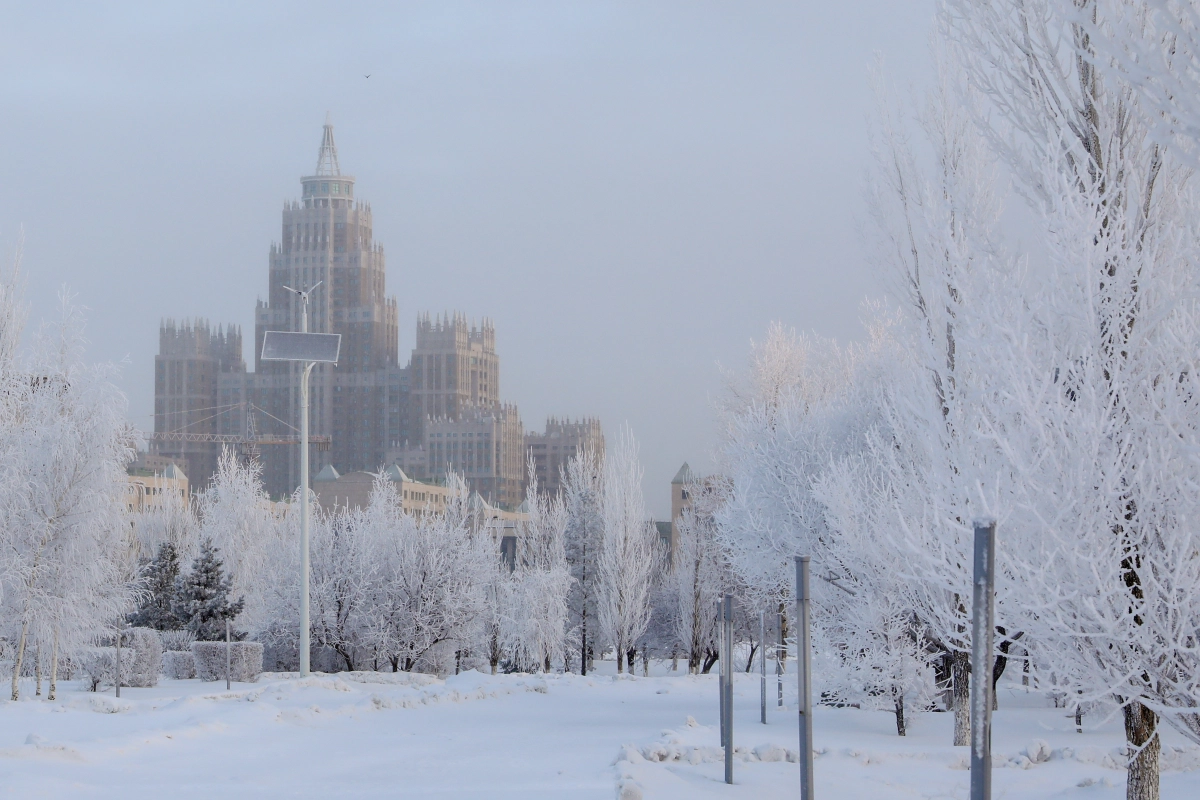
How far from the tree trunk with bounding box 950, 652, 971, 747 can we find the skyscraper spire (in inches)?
6316

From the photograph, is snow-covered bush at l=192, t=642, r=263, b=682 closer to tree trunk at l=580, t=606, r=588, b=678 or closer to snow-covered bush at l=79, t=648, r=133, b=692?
snow-covered bush at l=79, t=648, r=133, b=692

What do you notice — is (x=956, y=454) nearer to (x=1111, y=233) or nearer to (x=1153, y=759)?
(x=1111, y=233)

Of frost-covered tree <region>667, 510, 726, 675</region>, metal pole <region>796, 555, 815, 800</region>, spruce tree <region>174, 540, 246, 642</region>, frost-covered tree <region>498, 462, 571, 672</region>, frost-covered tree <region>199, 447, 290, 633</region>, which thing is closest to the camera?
metal pole <region>796, 555, 815, 800</region>

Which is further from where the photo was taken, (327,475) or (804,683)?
(327,475)

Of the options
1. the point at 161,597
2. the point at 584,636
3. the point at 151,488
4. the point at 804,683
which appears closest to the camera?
the point at 804,683

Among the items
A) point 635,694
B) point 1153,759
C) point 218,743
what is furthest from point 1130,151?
point 635,694

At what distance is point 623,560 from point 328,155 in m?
141

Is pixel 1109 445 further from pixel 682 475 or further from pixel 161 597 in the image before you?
pixel 682 475

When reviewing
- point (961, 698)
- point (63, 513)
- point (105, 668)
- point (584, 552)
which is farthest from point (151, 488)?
point (961, 698)

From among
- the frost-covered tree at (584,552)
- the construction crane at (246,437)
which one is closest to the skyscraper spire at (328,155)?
the construction crane at (246,437)

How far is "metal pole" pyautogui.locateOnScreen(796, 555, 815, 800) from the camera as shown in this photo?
23.6 ft

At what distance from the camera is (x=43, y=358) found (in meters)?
19.5

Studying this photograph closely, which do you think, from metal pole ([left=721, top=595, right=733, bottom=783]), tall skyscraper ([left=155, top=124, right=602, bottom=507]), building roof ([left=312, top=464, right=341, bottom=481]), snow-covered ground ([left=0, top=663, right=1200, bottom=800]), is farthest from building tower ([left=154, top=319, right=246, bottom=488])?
metal pole ([left=721, top=595, right=733, bottom=783])

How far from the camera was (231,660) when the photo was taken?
74.9 feet
